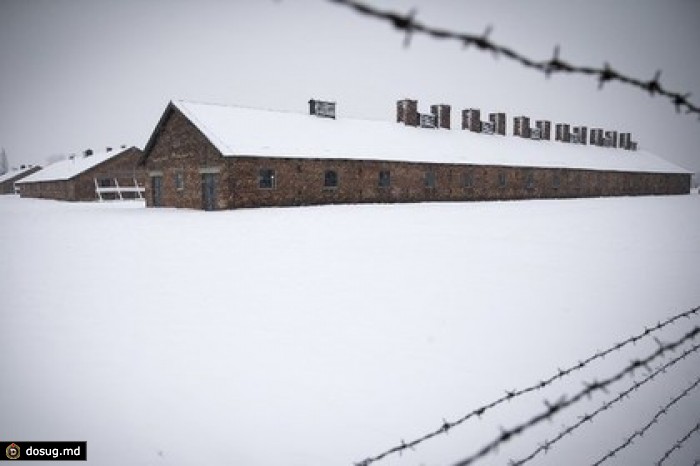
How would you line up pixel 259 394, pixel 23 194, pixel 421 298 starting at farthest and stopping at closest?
pixel 23 194 < pixel 421 298 < pixel 259 394

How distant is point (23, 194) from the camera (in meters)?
52.2

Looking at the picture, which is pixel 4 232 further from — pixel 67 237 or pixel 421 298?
pixel 421 298

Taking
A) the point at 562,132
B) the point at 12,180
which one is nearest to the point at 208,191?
the point at 562,132

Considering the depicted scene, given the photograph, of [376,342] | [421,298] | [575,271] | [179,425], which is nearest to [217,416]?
[179,425]

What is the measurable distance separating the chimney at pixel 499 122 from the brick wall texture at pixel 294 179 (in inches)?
233

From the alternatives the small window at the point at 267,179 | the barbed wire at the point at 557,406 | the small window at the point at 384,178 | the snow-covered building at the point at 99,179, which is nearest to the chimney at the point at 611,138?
the small window at the point at 384,178

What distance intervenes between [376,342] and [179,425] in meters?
2.10

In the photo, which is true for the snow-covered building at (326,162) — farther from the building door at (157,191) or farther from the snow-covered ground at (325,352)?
A: the snow-covered ground at (325,352)

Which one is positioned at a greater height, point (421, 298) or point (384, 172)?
point (384, 172)

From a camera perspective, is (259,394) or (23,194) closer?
(259,394)

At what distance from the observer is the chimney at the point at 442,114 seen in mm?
36406

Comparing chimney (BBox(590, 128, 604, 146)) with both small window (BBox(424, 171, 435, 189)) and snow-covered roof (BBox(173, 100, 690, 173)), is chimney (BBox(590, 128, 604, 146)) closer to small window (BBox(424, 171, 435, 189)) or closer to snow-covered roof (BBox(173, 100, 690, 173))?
snow-covered roof (BBox(173, 100, 690, 173))

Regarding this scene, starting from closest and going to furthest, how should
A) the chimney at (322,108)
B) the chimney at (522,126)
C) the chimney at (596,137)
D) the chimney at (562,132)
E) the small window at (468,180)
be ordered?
the chimney at (322,108), the small window at (468,180), the chimney at (522,126), the chimney at (562,132), the chimney at (596,137)

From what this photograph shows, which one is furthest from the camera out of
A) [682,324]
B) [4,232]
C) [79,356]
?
[4,232]
